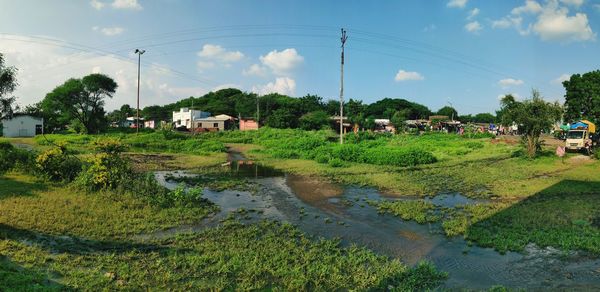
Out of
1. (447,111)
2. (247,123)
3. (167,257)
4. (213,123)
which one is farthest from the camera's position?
(447,111)

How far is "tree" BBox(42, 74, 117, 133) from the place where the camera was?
61406mm

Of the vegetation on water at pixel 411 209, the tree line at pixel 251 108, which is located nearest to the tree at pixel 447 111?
the tree line at pixel 251 108

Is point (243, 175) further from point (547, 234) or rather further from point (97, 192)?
point (547, 234)

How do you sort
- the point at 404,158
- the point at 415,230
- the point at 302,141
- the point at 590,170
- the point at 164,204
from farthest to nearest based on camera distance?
the point at 302,141
the point at 404,158
the point at 590,170
the point at 164,204
the point at 415,230

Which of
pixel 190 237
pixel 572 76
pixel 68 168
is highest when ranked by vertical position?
pixel 572 76

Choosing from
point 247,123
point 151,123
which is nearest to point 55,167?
point 247,123

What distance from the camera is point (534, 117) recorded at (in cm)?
2531

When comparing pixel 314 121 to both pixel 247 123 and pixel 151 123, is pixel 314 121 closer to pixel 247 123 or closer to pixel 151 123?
pixel 247 123

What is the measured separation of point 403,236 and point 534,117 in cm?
2083

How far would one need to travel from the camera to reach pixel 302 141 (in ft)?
115

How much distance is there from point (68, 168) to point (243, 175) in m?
8.85

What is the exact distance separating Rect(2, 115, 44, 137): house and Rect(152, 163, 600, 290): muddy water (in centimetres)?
5086

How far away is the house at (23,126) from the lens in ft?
168

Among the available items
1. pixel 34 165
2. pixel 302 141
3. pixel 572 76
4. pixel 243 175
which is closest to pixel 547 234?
pixel 243 175
